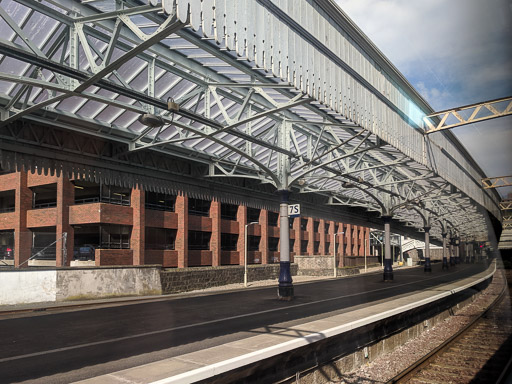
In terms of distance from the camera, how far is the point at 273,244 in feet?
193

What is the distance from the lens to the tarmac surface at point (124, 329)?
898 cm

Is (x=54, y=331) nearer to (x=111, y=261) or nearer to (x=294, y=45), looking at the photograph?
(x=294, y=45)

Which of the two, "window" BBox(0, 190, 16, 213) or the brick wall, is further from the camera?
"window" BBox(0, 190, 16, 213)

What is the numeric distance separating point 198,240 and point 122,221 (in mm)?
9302

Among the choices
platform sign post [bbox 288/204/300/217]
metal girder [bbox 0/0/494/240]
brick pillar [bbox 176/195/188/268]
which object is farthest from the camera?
brick pillar [bbox 176/195/188/268]

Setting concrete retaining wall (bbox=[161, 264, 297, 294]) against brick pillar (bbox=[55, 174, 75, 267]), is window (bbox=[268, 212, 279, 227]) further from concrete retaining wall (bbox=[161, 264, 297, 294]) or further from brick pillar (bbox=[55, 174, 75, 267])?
brick pillar (bbox=[55, 174, 75, 267])

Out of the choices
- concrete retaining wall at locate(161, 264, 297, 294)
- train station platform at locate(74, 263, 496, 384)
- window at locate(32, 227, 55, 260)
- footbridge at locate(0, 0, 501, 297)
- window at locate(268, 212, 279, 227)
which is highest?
footbridge at locate(0, 0, 501, 297)

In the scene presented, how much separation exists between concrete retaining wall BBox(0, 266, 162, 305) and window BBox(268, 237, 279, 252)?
35758 millimetres

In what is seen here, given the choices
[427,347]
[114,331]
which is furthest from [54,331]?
[427,347]

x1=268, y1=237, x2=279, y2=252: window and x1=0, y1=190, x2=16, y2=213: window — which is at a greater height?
x1=0, y1=190, x2=16, y2=213: window

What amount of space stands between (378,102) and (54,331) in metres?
13.7

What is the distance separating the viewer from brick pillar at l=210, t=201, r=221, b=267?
155 ft

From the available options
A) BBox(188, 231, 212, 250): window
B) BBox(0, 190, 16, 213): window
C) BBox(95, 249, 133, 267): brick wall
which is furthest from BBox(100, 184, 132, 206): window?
BBox(0, 190, 16, 213): window

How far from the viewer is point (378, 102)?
17.3m
